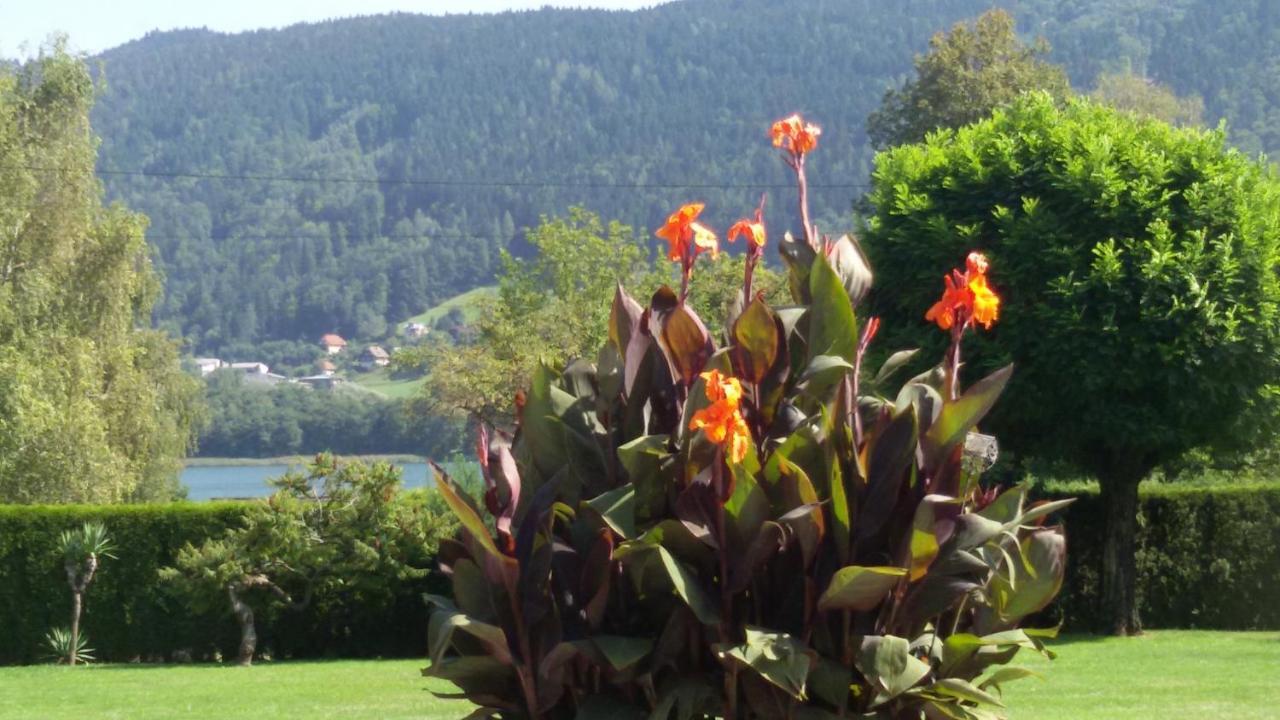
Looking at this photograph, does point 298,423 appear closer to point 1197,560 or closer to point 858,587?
point 1197,560

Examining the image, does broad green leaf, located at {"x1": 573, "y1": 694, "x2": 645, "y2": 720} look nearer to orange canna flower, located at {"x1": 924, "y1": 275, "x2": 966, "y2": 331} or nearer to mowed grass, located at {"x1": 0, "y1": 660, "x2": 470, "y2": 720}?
orange canna flower, located at {"x1": 924, "y1": 275, "x2": 966, "y2": 331}

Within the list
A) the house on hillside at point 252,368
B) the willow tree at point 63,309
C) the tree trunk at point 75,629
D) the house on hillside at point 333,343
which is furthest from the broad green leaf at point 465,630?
the house on hillside at point 333,343

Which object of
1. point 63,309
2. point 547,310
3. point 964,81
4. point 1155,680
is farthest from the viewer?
point 547,310

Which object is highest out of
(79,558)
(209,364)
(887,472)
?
(209,364)

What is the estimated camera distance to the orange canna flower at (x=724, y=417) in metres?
3.58

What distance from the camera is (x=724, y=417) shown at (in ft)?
11.8

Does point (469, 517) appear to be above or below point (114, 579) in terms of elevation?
above

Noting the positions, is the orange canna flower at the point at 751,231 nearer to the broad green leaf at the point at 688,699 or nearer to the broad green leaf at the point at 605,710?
the broad green leaf at the point at 688,699

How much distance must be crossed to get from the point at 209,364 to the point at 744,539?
98.6m

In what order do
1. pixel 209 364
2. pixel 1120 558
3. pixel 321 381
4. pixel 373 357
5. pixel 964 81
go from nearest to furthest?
pixel 1120 558 → pixel 964 81 → pixel 321 381 → pixel 373 357 → pixel 209 364

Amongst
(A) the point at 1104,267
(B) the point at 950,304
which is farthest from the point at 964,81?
(B) the point at 950,304

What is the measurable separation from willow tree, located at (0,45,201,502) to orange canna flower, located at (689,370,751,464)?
79.3 feet

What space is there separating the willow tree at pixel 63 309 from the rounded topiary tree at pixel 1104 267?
17.0 meters

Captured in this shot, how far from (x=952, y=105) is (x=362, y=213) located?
8844 cm
